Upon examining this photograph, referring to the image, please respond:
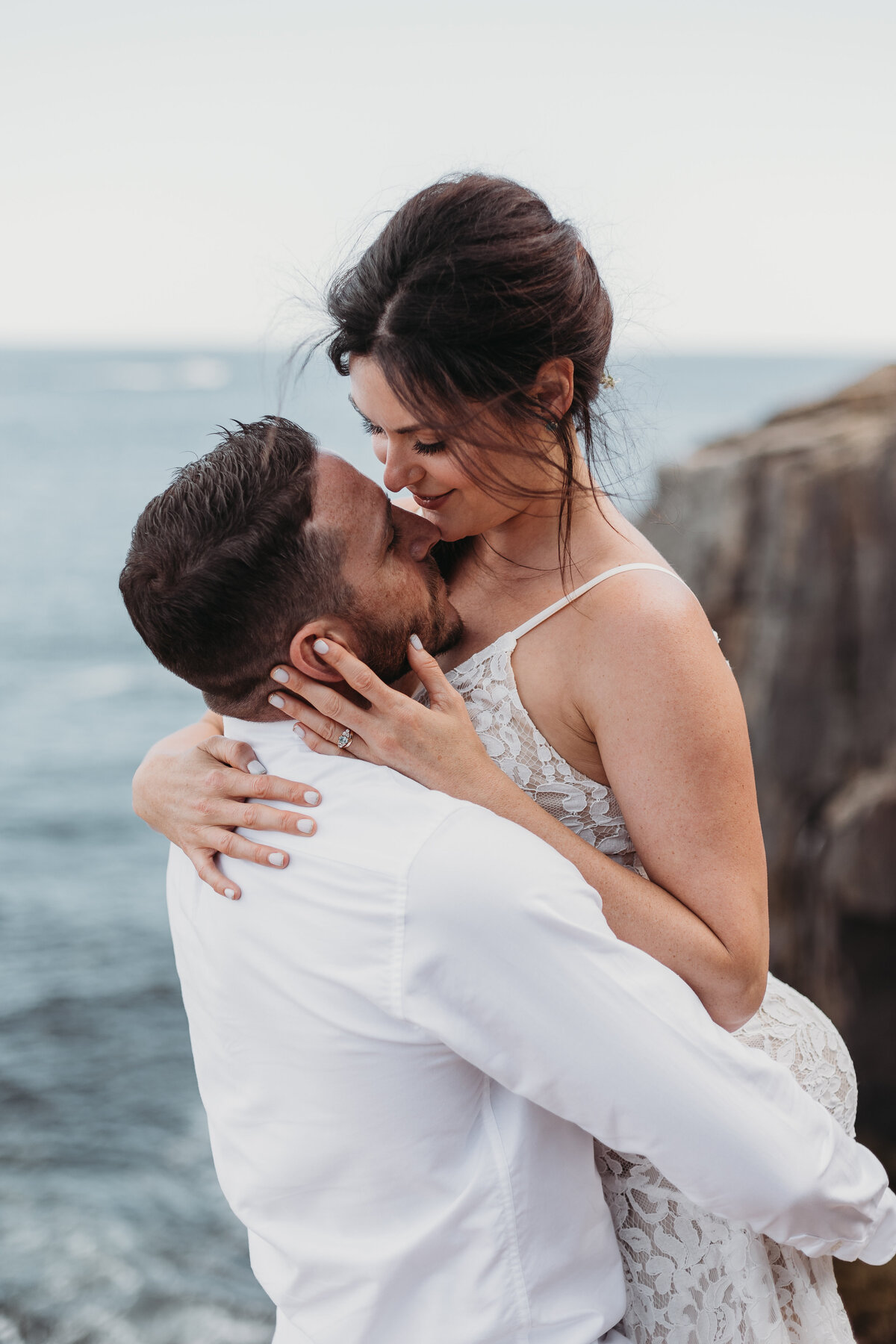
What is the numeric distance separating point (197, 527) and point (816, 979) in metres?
4.84

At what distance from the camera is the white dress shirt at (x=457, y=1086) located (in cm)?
151

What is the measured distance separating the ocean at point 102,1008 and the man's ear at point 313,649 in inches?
19.6

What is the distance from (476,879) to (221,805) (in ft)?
1.66

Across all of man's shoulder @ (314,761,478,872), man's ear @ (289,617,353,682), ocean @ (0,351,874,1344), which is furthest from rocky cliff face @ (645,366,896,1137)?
man's shoulder @ (314,761,478,872)

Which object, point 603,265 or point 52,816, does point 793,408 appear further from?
point 52,816

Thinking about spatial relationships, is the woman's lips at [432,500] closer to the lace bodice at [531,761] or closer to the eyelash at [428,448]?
the eyelash at [428,448]

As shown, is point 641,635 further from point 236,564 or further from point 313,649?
point 236,564

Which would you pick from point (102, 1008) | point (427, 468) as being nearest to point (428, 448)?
point (427, 468)

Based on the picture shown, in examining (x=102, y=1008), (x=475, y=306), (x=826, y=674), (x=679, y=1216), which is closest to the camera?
(x=475, y=306)

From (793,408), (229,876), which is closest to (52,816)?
(793,408)

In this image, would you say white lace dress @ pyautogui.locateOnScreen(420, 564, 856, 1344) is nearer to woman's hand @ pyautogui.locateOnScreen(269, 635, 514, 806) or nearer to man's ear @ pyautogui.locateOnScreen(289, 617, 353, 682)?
woman's hand @ pyautogui.locateOnScreen(269, 635, 514, 806)

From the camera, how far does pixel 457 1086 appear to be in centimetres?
164

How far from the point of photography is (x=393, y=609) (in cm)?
190

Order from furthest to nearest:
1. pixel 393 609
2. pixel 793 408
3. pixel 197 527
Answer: pixel 793 408 < pixel 393 609 < pixel 197 527
